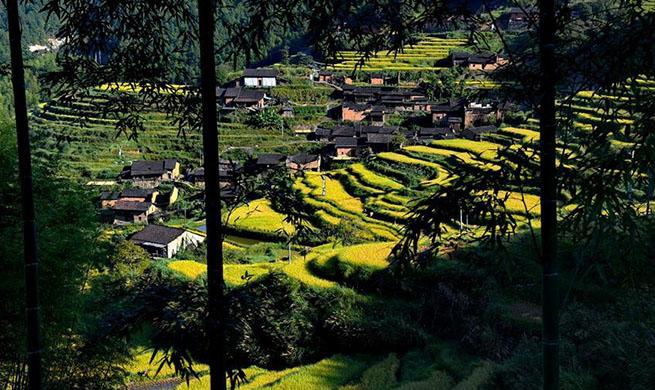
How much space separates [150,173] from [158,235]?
571 inches

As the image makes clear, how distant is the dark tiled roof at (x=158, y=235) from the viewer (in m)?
25.3

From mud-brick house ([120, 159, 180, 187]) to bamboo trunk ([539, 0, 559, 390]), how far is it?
3780cm

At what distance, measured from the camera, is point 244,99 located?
51.8 m

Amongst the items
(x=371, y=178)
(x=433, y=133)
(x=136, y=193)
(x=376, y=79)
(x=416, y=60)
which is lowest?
(x=136, y=193)

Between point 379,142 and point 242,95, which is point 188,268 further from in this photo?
point 242,95

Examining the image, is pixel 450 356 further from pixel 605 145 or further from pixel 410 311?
pixel 605 145

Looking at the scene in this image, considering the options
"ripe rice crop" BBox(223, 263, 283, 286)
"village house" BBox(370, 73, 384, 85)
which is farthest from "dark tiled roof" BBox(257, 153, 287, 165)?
"ripe rice crop" BBox(223, 263, 283, 286)

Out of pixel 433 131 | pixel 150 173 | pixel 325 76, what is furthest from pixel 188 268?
pixel 325 76

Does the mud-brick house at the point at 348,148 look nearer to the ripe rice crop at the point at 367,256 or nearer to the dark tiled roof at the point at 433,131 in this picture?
the dark tiled roof at the point at 433,131

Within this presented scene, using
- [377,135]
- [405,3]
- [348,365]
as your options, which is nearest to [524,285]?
[348,365]

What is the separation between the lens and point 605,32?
2740mm

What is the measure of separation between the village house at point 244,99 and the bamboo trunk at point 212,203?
4837 cm

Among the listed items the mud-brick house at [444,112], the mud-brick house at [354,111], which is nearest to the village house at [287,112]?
the mud-brick house at [354,111]

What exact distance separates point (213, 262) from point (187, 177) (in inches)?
1459
